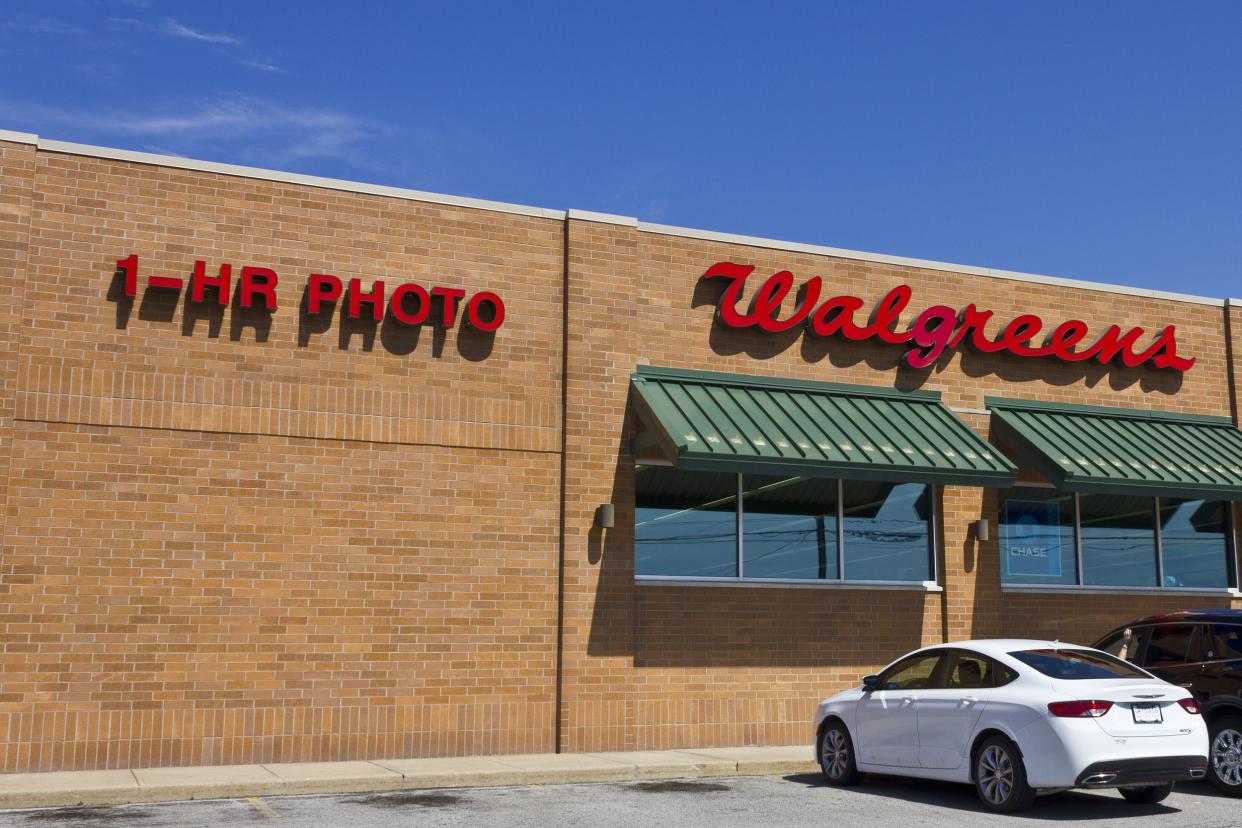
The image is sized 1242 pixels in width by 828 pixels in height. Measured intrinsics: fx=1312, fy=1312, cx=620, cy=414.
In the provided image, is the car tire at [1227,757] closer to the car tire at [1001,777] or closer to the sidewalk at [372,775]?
the car tire at [1001,777]

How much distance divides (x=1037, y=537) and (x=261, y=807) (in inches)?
499

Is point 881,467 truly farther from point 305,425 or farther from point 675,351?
point 305,425

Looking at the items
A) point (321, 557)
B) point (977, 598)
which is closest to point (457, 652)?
point (321, 557)

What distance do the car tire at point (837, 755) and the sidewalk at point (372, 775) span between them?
1203 mm

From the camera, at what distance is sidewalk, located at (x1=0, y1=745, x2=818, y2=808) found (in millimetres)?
12781

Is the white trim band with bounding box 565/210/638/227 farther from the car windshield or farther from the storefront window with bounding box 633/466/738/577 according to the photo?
the car windshield

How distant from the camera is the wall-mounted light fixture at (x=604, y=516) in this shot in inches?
666

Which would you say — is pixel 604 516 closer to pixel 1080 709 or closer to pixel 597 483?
pixel 597 483

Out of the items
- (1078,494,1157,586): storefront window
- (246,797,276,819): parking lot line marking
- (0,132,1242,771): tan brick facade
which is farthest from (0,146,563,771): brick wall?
(1078,494,1157,586): storefront window

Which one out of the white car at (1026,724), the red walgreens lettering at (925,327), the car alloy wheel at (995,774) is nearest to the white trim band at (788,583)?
the red walgreens lettering at (925,327)

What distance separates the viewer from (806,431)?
1764 cm

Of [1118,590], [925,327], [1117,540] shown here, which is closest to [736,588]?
[925,327]

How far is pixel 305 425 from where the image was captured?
16.0 meters

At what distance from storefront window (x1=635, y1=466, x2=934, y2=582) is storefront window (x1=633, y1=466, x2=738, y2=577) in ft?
0.04
